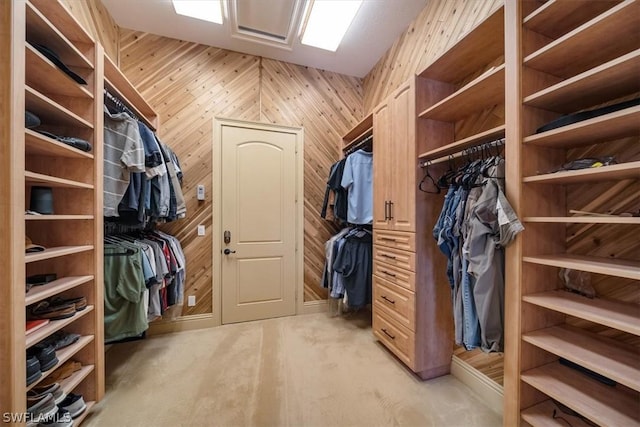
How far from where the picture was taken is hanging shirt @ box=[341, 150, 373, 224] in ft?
8.48

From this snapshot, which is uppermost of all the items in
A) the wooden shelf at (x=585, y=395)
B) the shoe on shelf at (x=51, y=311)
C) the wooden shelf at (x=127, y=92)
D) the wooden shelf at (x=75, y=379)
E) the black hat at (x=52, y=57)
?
the wooden shelf at (x=127, y=92)

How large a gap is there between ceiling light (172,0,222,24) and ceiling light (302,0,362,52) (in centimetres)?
84

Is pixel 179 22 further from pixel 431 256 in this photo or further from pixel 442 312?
pixel 442 312

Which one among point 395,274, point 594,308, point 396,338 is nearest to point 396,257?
point 395,274

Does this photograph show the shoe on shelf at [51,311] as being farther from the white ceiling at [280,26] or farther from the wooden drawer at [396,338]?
the white ceiling at [280,26]

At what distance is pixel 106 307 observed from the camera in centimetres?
174

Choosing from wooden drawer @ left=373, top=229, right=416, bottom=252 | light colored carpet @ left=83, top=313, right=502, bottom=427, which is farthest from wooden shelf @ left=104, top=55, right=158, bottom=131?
wooden drawer @ left=373, top=229, right=416, bottom=252

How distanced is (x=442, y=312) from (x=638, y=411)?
97 cm

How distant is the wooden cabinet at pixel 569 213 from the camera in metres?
0.99

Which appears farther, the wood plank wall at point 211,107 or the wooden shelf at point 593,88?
the wood plank wall at point 211,107

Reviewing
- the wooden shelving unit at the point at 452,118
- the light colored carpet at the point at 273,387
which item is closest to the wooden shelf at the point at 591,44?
the wooden shelving unit at the point at 452,118

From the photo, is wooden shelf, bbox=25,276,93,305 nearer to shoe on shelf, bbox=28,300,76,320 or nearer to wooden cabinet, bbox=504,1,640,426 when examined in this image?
shoe on shelf, bbox=28,300,76,320

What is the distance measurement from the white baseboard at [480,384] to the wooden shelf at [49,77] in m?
3.08

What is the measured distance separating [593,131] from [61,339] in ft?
9.30
